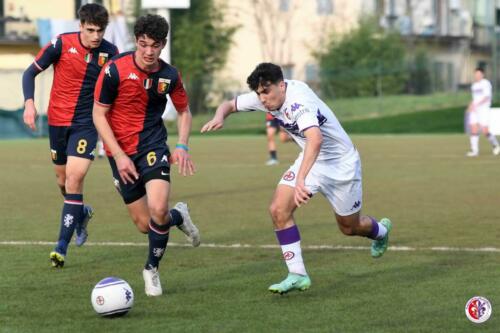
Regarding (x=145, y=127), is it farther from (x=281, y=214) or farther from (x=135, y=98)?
(x=281, y=214)

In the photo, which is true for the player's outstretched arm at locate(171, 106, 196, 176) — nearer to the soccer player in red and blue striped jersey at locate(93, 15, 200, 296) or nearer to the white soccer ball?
the soccer player in red and blue striped jersey at locate(93, 15, 200, 296)

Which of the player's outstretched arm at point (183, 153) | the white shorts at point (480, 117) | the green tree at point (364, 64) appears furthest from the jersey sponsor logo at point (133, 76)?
the green tree at point (364, 64)

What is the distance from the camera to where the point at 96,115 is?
8.98 meters

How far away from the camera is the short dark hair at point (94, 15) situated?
32.7 ft

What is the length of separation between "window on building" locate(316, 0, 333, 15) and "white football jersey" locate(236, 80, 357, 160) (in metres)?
61.2

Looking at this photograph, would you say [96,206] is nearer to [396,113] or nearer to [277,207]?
[277,207]

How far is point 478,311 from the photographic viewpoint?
7426 mm

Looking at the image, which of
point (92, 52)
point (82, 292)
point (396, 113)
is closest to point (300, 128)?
point (82, 292)

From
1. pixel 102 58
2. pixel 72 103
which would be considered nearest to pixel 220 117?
pixel 102 58

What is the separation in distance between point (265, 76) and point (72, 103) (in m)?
3.00

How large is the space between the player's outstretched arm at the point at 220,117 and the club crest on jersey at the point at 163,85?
431mm

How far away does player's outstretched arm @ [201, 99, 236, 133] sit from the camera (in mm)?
8906

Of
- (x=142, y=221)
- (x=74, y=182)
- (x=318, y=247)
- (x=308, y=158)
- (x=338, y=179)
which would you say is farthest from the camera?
(x=318, y=247)

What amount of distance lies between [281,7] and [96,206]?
5290cm
